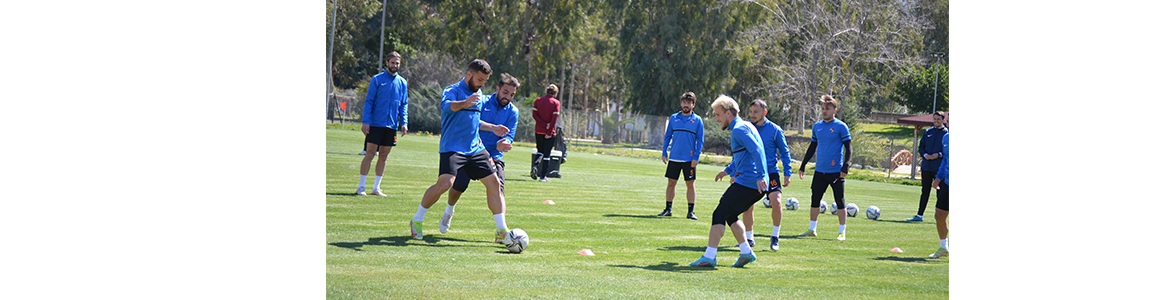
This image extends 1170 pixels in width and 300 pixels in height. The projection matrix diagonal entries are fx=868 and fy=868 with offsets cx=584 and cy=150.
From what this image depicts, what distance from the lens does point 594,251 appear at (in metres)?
5.57

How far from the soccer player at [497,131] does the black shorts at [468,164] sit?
88 mm

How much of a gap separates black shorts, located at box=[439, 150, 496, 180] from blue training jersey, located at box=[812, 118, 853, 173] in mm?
2757

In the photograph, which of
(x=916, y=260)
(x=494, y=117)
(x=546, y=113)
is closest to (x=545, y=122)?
(x=546, y=113)

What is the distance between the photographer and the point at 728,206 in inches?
200

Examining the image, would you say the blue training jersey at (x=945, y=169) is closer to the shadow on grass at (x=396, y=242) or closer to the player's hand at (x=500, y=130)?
the player's hand at (x=500, y=130)

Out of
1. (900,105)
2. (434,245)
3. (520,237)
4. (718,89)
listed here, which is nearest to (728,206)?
(520,237)

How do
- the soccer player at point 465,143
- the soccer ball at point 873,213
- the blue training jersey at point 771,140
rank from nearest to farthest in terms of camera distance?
the soccer player at point 465,143 < the blue training jersey at point 771,140 < the soccer ball at point 873,213

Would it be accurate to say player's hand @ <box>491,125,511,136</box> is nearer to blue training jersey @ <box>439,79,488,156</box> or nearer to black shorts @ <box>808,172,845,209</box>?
blue training jersey @ <box>439,79,488,156</box>

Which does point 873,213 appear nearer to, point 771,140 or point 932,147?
point 932,147

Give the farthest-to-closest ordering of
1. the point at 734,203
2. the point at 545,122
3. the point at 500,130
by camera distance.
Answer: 1. the point at 545,122
2. the point at 500,130
3. the point at 734,203

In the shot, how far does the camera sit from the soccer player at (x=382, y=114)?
7.20 m

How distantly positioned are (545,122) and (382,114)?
3329 mm

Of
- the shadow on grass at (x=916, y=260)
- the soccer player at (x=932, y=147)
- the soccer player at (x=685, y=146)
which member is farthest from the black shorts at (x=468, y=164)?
the soccer player at (x=932, y=147)
